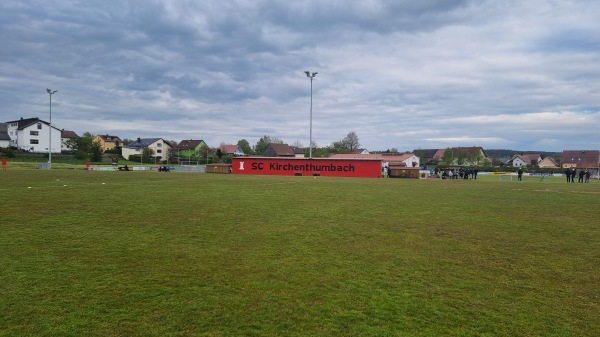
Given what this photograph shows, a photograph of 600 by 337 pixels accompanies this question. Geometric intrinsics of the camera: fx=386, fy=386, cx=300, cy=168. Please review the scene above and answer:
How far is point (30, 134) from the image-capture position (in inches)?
3812

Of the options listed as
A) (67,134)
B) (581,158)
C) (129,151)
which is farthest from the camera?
(67,134)

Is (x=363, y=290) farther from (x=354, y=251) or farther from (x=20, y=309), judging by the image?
(x=20, y=309)

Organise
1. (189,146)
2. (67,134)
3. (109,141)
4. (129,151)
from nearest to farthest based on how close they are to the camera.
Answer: (129,151) → (189,146) → (67,134) → (109,141)

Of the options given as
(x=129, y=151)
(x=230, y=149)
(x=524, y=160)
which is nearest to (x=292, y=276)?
(x=129, y=151)

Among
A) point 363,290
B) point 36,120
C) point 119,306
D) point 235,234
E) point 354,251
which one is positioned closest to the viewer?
point 119,306

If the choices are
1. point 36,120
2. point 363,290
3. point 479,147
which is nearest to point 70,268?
point 363,290

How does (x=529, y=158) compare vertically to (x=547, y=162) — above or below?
above

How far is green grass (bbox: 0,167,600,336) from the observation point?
4820 mm

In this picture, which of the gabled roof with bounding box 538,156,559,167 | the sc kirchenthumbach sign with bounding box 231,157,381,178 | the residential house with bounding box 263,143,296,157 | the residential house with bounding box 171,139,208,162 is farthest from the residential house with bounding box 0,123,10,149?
the gabled roof with bounding box 538,156,559,167

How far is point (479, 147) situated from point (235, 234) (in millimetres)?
143151

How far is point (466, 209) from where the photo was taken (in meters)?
16.7

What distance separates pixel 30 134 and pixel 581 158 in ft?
510

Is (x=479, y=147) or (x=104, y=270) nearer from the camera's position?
(x=104, y=270)

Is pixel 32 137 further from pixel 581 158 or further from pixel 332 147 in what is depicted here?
pixel 581 158
